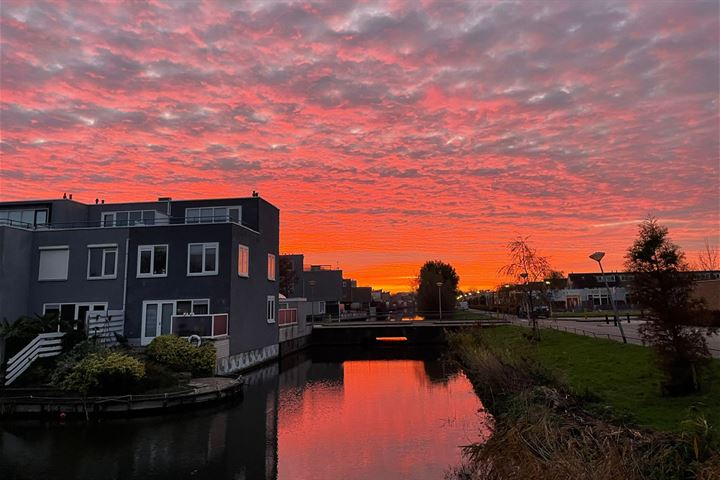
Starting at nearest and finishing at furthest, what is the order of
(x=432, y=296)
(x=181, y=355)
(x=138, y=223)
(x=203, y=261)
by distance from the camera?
(x=181, y=355) → (x=203, y=261) → (x=138, y=223) → (x=432, y=296)

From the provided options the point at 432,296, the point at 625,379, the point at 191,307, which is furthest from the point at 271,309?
the point at 432,296

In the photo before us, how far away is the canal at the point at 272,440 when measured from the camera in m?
12.2

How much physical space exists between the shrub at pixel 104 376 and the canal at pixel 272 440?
133 centimetres

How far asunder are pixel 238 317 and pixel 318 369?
7493mm

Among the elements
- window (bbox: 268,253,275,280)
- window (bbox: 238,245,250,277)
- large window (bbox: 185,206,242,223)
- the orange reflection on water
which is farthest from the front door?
window (bbox: 268,253,275,280)

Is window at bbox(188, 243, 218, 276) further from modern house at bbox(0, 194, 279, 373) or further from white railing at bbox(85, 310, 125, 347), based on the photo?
white railing at bbox(85, 310, 125, 347)

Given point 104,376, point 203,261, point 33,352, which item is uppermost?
point 203,261

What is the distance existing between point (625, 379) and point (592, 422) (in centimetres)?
713

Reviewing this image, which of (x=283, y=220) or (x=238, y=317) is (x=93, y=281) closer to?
(x=238, y=317)

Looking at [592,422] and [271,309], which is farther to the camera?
[271,309]

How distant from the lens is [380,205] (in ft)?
123

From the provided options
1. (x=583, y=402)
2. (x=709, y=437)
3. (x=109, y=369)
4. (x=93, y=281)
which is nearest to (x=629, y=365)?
(x=583, y=402)

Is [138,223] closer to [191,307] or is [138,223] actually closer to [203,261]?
[203,261]

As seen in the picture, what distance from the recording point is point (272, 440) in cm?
1504
